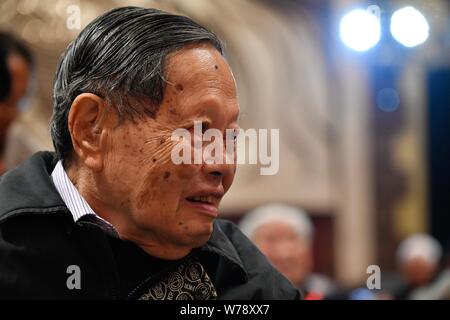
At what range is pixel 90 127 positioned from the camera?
5.08 feet

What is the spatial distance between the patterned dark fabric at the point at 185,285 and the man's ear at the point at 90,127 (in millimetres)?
258

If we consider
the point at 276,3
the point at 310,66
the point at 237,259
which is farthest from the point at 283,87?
the point at 237,259

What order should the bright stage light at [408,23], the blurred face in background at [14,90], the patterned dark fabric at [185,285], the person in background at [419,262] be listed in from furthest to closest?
1. the person in background at [419,262]
2. the bright stage light at [408,23]
3. the blurred face in background at [14,90]
4. the patterned dark fabric at [185,285]

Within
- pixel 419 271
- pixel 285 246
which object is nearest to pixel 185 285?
pixel 285 246

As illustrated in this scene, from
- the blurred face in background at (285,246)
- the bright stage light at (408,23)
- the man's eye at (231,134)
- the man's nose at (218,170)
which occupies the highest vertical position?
the bright stage light at (408,23)

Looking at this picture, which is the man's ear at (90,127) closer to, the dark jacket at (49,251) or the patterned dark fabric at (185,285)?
the dark jacket at (49,251)

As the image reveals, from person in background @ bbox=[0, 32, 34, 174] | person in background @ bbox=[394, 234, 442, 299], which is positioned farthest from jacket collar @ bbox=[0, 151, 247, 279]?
person in background @ bbox=[394, 234, 442, 299]

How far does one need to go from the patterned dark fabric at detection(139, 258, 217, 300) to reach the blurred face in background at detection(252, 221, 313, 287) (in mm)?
2197

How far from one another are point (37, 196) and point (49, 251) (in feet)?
0.36

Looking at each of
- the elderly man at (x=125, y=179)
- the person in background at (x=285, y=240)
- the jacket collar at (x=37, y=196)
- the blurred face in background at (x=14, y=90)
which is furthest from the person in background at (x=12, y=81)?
the person in background at (x=285, y=240)

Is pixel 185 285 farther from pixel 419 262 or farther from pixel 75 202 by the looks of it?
pixel 419 262

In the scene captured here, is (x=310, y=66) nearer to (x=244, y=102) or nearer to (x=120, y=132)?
(x=244, y=102)

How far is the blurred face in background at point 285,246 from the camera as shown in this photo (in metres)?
3.91
